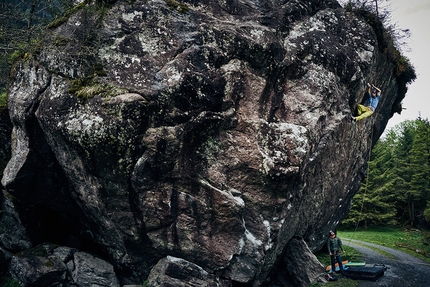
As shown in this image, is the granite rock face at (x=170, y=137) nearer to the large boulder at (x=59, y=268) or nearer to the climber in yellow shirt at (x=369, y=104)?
the large boulder at (x=59, y=268)

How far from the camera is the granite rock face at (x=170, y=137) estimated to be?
32.4ft

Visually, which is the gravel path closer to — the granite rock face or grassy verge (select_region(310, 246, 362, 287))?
grassy verge (select_region(310, 246, 362, 287))

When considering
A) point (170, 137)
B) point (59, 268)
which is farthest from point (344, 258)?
point (59, 268)

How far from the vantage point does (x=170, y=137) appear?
9914 mm

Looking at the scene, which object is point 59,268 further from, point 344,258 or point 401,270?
point 401,270

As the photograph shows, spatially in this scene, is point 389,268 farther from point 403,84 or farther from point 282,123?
point 403,84

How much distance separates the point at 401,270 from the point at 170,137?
12.5 meters

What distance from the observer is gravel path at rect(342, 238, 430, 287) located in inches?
468

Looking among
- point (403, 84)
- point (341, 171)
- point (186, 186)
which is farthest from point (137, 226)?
point (403, 84)

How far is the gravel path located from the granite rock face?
305 cm

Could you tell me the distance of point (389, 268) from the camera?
14273 millimetres

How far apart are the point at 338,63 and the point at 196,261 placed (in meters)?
9.84

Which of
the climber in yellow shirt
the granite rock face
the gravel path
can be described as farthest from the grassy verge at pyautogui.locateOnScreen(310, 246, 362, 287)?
the climber in yellow shirt

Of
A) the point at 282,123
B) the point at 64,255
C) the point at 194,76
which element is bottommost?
the point at 64,255
